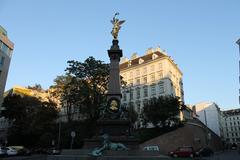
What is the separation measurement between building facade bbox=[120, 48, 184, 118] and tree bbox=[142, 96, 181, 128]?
12.3 meters

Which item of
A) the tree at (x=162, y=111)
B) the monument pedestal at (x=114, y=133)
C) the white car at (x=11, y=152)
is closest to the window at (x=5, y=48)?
the white car at (x=11, y=152)

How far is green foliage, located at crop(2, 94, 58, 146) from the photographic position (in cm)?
5112

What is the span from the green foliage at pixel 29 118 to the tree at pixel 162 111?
19.8m

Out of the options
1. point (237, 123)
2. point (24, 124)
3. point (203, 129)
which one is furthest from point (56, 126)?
point (237, 123)

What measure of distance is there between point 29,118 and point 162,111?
89.3 ft

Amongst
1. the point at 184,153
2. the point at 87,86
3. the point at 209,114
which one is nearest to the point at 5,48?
the point at 87,86

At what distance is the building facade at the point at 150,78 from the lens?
61000 mm

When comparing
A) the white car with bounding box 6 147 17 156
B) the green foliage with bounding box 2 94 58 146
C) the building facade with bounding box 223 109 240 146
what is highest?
the building facade with bounding box 223 109 240 146

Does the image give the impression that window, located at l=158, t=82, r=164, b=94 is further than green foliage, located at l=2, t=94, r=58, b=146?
Yes

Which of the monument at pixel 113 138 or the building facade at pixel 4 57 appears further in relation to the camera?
the building facade at pixel 4 57

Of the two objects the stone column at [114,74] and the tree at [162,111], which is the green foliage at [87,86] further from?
the stone column at [114,74]

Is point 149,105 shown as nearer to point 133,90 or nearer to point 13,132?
point 133,90

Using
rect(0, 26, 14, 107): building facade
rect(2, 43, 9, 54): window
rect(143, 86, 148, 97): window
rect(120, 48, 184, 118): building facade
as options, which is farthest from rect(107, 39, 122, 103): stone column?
rect(143, 86, 148, 97): window

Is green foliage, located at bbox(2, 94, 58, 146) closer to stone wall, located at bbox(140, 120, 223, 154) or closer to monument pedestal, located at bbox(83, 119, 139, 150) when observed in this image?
stone wall, located at bbox(140, 120, 223, 154)
